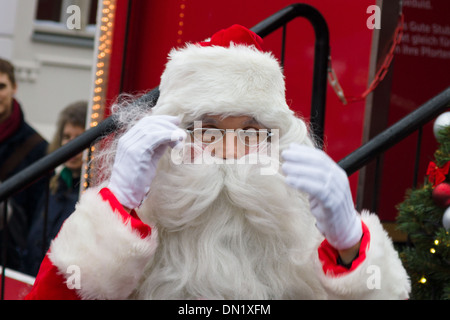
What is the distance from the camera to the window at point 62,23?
6770mm

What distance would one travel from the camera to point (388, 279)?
1934 mm

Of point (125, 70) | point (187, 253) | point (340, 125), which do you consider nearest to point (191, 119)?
point (187, 253)

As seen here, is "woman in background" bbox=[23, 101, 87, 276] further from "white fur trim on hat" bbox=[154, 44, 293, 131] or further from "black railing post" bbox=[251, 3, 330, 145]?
"white fur trim on hat" bbox=[154, 44, 293, 131]

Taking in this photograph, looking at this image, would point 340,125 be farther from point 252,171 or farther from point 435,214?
point 252,171

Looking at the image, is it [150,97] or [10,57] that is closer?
[150,97]

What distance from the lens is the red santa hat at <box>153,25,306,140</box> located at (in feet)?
6.74

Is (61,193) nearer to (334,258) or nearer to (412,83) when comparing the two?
(412,83)

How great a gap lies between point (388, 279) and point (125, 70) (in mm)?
3090

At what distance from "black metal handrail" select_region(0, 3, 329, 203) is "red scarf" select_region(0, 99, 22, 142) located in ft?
8.33

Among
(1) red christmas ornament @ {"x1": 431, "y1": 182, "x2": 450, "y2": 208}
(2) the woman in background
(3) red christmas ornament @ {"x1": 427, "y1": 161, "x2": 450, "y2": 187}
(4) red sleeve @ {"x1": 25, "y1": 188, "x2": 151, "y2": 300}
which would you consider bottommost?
(2) the woman in background

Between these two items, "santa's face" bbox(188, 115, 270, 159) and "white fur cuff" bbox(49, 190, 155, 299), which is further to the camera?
"santa's face" bbox(188, 115, 270, 159)

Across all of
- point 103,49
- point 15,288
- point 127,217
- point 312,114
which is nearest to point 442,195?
point 312,114

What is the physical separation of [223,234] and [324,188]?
1.20 ft

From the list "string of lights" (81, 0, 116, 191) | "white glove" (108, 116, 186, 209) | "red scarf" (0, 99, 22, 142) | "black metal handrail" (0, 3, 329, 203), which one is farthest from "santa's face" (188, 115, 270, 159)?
"red scarf" (0, 99, 22, 142)
